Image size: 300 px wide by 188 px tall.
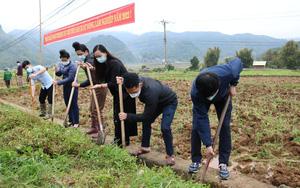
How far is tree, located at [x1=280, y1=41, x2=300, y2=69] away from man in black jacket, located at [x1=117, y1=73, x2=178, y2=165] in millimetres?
46994

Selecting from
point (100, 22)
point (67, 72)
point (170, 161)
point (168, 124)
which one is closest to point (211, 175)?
point (170, 161)

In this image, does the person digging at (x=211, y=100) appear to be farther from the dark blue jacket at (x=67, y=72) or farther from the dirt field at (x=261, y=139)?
the dark blue jacket at (x=67, y=72)

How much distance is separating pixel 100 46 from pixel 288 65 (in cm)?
4811

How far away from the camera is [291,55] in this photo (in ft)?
162

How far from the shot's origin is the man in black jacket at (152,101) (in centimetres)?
442

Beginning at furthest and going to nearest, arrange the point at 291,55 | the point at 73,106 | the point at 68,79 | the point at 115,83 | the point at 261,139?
the point at 291,55 → the point at 73,106 → the point at 68,79 → the point at 261,139 → the point at 115,83

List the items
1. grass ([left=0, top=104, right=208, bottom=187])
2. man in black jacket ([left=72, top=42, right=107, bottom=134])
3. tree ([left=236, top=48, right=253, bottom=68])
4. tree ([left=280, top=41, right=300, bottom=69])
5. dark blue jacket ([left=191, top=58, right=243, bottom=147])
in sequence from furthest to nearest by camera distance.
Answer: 1. tree ([left=236, top=48, right=253, bottom=68])
2. tree ([left=280, top=41, right=300, bottom=69])
3. man in black jacket ([left=72, top=42, right=107, bottom=134])
4. dark blue jacket ([left=191, top=58, right=243, bottom=147])
5. grass ([left=0, top=104, right=208, bottom=187])

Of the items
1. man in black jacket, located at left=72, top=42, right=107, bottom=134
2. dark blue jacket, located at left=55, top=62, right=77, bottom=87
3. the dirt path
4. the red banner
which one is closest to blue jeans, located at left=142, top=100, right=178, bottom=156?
the dirt path

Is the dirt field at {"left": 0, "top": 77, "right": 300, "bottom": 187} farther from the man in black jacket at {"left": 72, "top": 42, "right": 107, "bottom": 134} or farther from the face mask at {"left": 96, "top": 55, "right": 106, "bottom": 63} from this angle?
the face mask at {"left": 96, "top": 55, "right": 106, "bottom": 63}

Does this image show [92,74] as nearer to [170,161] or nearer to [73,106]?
[73,106]

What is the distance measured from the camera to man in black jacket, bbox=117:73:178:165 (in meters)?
4.42

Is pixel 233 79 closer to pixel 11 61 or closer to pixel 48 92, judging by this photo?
pixel 48 92

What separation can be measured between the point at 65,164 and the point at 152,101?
1.28 metres

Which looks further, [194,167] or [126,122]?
[126,122]
